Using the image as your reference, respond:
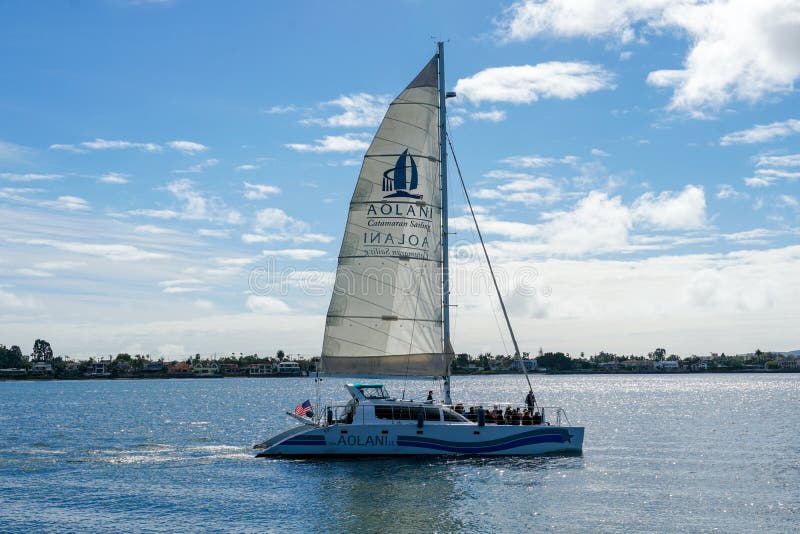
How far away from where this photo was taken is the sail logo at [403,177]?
132 feet

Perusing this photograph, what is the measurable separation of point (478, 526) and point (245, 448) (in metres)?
21.7

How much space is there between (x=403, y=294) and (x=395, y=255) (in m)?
2.00

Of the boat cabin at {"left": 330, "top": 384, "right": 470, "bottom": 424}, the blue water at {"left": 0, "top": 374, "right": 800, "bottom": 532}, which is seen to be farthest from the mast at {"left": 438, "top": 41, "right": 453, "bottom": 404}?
the blue water at {"left": 0, "top": 374, "right": 800, "bottom": 532}

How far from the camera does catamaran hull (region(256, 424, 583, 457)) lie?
38.4m

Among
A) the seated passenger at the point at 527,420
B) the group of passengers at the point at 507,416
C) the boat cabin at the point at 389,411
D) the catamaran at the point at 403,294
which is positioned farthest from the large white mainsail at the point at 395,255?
the seated passenger at the point at 527,420

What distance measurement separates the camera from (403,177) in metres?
40.3

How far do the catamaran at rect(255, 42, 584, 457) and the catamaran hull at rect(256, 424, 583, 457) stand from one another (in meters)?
0.08

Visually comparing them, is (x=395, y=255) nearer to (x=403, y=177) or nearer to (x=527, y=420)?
(x=403, y=177)

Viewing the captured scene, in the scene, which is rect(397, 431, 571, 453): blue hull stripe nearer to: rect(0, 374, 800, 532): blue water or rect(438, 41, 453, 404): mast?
rect(0, 374, 800, 532): blue water

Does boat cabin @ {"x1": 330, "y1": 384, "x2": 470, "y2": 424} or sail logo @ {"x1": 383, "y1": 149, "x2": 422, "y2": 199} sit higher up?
sail logo @ {"x1": 383, "y1": 149, "x2": 422, "y2": 199}

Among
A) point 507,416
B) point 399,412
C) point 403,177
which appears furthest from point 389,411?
point 403,177

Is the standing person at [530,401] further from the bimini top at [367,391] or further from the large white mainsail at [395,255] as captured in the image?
the bimini top at [367,391]

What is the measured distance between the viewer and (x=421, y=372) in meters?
39.4

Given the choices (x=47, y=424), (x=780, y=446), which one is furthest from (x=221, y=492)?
(x=47, y=424)
